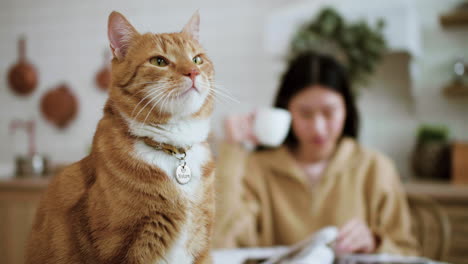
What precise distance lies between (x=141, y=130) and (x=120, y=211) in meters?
0.06

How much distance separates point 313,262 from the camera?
A: 56 centimetres

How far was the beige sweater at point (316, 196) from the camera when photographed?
1.50 m

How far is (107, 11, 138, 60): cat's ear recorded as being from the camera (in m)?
0.27

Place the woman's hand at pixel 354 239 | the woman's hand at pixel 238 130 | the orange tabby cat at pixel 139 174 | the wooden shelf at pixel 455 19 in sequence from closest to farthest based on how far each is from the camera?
the orange tabby cat at pixel 139 174 → the woman's hand at pixel 354 239 → the woman's hand at pixel 238 130 → the wooden shelf at pixel 455 19

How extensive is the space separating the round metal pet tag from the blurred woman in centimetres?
102

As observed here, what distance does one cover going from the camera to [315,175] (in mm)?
1649

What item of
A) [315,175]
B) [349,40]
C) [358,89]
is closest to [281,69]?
[358,89]

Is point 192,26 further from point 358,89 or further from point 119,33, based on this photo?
point 358,89

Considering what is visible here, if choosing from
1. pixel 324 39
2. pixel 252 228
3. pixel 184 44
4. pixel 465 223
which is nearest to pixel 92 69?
pixel 324 39

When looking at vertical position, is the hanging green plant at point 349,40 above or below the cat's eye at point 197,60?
above

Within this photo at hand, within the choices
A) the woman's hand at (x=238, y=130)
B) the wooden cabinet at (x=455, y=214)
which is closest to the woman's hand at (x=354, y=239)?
the woman's hand at (x=238, y=130)

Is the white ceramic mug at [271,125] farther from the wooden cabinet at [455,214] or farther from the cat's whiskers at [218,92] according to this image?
the wooden cabinet at [455,214]

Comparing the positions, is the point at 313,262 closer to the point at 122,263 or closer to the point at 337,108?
the point at 122,263

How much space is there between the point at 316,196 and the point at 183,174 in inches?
53.0
